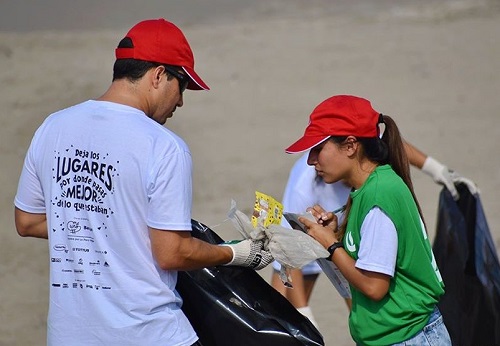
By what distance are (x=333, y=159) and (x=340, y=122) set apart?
0.13 m

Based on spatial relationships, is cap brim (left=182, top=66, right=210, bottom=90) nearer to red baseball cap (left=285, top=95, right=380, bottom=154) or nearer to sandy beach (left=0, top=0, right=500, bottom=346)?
red baseball cap (left=285, top=95, right=380, bottom=154)

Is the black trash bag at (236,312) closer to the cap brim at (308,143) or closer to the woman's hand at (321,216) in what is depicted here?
the woman's hand at (321,216)

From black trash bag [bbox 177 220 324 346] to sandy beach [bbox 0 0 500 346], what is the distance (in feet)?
12.3

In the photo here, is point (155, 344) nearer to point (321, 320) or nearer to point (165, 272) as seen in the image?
point (165, 272)

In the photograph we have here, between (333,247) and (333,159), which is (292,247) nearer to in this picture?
(333,247)

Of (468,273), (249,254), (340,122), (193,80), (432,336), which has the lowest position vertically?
(468,273)

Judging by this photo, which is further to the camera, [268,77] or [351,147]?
[268,77]

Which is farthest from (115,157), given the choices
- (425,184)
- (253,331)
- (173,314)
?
(425,184)

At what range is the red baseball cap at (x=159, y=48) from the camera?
3.09 metres

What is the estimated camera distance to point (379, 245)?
10.5ft

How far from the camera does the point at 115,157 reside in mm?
2979

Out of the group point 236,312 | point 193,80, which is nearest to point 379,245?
point 236,312

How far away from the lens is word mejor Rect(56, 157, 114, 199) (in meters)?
2.99

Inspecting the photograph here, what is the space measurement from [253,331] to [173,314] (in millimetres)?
350
